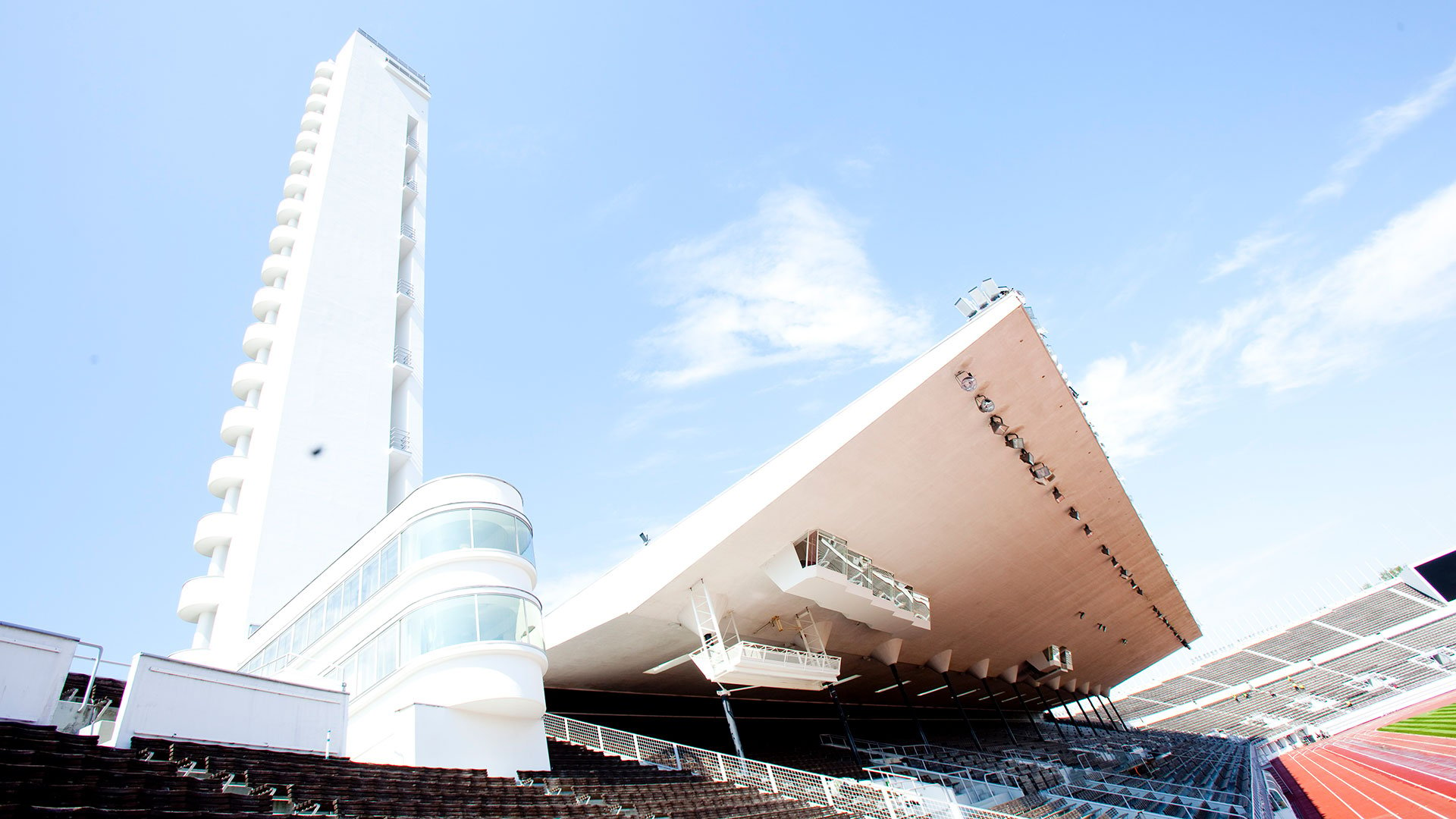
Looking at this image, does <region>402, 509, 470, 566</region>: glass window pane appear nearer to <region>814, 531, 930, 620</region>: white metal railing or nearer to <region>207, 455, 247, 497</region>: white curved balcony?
<region>814, 531, 930, 620</region>: white metal railing

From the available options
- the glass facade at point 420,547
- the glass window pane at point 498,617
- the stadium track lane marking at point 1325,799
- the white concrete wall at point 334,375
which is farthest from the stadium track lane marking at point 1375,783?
the white concrete wall at point 334,375

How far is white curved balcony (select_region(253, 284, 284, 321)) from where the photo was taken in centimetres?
3866

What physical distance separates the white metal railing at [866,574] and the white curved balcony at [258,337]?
3231 centimetres

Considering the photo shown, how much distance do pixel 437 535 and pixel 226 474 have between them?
2181 centimetres

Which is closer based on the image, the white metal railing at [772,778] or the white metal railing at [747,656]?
the white metal railing at [772,778]

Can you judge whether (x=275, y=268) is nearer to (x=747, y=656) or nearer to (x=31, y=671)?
(x=31, y=671)

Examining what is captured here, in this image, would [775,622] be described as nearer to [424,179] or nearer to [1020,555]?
[1020,555]

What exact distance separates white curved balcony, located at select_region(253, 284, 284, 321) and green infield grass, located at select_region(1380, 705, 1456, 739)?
191ft

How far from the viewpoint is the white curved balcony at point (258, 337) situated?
3722cm

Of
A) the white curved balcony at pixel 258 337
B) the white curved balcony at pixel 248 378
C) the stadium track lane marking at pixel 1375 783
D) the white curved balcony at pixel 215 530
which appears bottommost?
the stadium track lane marking at pixel 1375 783

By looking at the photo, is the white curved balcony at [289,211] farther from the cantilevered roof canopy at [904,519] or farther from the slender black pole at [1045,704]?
the slender black pole at [1045,704]

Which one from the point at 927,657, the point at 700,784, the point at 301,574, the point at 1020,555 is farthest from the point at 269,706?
the point at 927,657

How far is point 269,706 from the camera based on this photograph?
520 inches

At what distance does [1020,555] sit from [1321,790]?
43.9 ft
